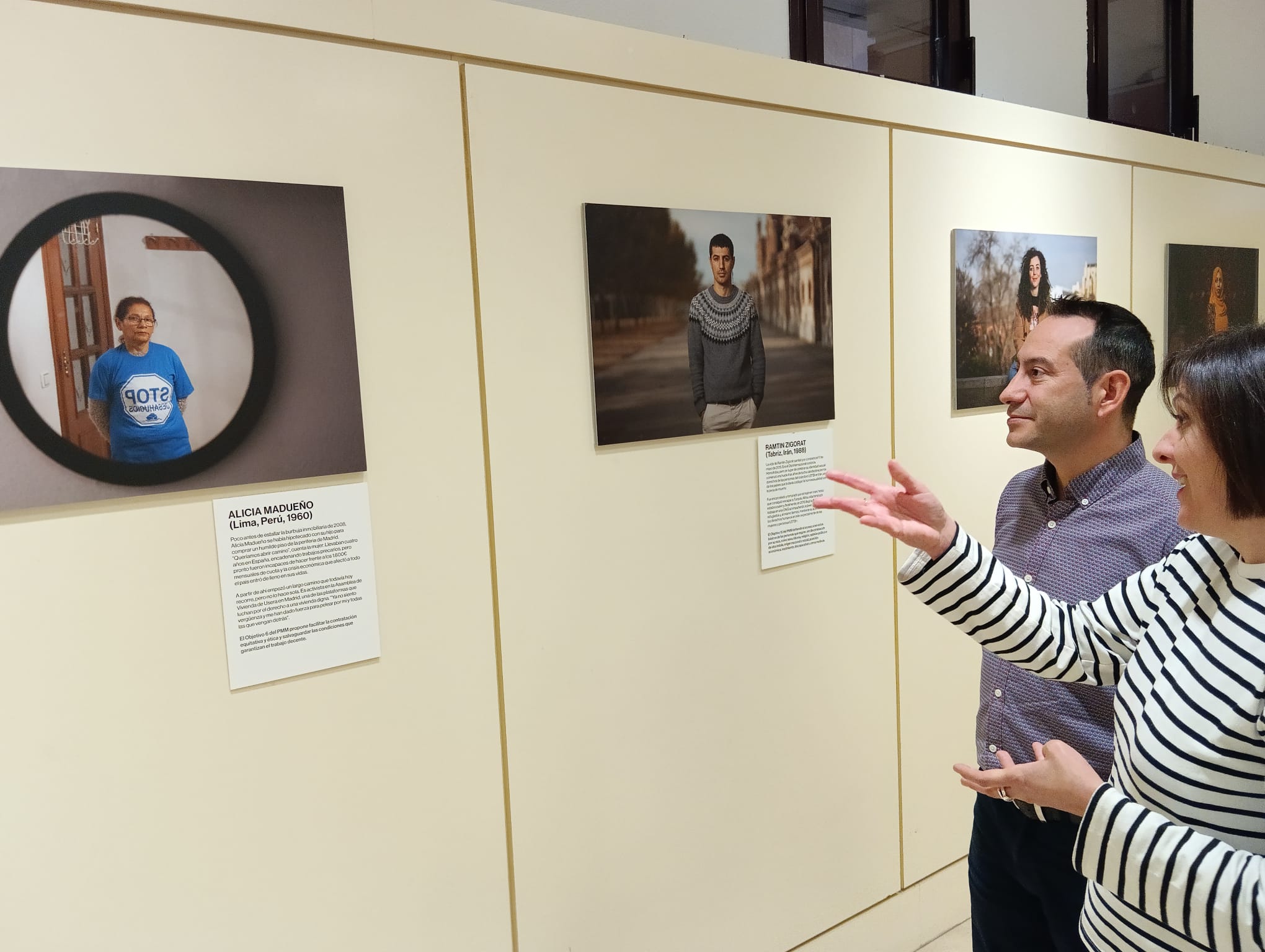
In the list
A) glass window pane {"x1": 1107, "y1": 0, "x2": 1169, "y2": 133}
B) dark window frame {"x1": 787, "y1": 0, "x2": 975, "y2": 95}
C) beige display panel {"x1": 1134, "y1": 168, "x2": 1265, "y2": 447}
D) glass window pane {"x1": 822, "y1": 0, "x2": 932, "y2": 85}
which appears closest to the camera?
glass window pane {"x1": 822, "y1": 0, "x2": 932, "y2": 85}

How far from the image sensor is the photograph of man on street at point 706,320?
2.34 meters

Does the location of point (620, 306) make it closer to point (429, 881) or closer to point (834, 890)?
point (429, 881)

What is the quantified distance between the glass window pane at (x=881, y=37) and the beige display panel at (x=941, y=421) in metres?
0.60

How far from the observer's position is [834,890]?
2965mm

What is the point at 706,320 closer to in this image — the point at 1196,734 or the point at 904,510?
the point at 904,510

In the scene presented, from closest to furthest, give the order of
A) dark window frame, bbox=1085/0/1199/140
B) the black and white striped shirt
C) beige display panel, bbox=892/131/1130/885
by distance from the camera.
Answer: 1. the black and white striped shirt
2. beige display panel, bbox=892/131/1130/885
3. dark window frame, bbox=1085/0/1199/140

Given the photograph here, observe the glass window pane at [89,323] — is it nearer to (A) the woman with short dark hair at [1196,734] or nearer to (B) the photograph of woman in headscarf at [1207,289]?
(A) the woman with short dark hair at [1196,734]

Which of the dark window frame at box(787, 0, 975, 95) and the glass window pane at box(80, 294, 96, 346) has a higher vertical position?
the dark window frame at box(787, 0, 975, 95)

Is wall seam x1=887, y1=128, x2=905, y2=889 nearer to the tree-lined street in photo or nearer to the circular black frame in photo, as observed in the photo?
the tree-lined street in photo

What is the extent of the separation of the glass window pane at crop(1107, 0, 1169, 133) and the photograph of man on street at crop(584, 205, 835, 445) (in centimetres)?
297

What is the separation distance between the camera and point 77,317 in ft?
5.42

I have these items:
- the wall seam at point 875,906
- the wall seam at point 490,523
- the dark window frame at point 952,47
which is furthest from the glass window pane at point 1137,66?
the wall seam at point 490,523

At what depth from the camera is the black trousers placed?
75.7 inches

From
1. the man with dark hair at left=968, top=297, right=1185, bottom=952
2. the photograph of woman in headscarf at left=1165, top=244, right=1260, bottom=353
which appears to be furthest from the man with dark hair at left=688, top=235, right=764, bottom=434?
the photograph of woman in headscarf at left=1165, top=244, right=1260, bottom=353
